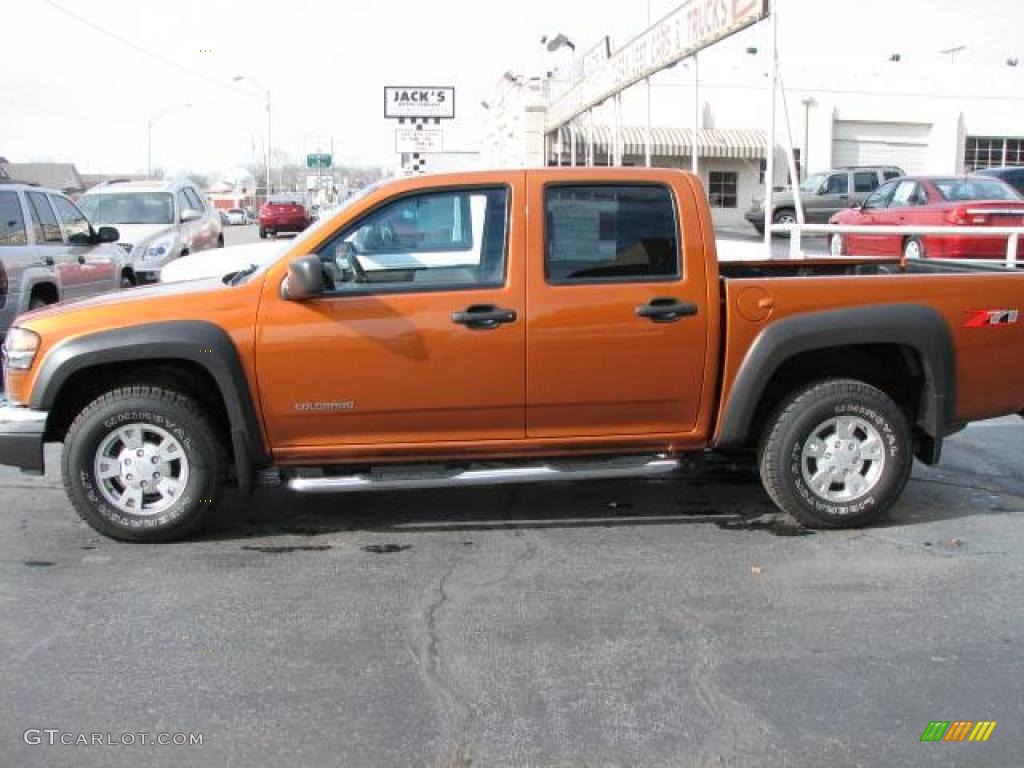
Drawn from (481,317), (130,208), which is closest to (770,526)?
(481,317)

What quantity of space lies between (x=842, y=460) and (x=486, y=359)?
6.49ft

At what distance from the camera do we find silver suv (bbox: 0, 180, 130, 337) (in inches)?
380

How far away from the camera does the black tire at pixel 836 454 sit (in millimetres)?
5430

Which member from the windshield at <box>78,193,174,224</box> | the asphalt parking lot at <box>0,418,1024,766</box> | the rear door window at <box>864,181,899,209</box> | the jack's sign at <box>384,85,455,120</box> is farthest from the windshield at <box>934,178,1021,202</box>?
the windshield at <box>78,193,174,224</box>

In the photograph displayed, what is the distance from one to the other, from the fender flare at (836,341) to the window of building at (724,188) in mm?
32690

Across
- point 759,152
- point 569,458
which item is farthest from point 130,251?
point 759,152

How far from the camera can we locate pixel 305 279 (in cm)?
497

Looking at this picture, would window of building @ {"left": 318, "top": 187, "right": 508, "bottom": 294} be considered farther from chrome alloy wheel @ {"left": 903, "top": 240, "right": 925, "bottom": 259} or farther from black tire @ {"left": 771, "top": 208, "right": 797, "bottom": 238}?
black tire @ {"left": 771, "top": 208, "right": 797, "bottom": 238}

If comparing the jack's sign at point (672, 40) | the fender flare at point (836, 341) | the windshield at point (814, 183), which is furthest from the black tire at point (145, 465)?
the windshield at point (814, 183)

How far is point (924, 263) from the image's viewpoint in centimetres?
676

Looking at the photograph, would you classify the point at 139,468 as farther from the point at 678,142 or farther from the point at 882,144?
the point at 882,144

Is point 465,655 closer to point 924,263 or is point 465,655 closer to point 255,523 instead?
point 255,523

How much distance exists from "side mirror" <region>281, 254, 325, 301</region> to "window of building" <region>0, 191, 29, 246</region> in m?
5.87

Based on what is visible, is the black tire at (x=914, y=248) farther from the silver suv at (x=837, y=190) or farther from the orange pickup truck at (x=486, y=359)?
the silver suv at (x=837, y=190)
